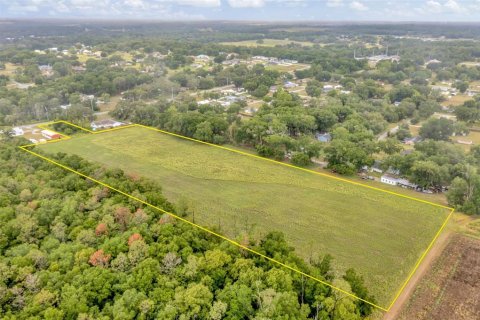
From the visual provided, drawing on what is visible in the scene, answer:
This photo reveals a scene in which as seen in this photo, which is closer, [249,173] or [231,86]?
[249,173]

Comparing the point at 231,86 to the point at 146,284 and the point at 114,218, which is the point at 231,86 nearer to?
the point at 114,218

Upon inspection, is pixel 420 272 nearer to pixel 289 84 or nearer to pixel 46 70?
pixel 289 84

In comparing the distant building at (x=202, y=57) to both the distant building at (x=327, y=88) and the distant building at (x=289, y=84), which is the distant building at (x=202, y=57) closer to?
the distant building at (x=289, y=84)

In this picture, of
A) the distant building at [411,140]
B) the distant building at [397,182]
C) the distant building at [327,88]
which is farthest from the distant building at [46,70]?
the distant building at [397,182]

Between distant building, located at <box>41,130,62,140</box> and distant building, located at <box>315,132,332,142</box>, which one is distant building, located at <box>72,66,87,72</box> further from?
distant building, located at <box>315,132,332,142</box>

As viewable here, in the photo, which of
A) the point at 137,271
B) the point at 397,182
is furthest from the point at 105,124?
the point at 397,182

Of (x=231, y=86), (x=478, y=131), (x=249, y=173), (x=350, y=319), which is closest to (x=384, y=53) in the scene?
(x=231, y=86)
